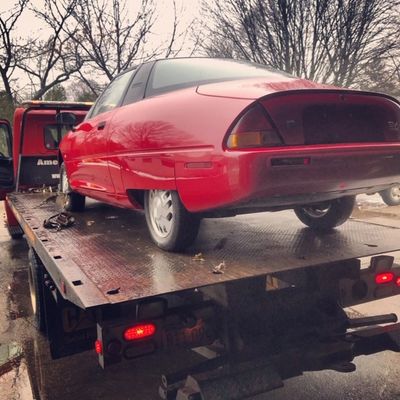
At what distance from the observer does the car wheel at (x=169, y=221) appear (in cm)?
286

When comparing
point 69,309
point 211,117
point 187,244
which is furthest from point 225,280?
point 69,309

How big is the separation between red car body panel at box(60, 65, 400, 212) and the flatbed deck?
14.1 inches

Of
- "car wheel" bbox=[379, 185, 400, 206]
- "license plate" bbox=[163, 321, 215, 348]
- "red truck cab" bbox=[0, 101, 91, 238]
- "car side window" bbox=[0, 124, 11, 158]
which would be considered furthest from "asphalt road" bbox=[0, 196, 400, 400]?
"car wheel" bbox=[379, 185, 400, 206]

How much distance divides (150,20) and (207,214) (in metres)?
12.4

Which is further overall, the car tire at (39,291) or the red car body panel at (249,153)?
the car tire at (39,291)

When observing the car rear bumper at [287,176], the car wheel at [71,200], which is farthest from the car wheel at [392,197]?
the car rear bumper at [287,176]

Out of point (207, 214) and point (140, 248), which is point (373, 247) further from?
point (140, 248)

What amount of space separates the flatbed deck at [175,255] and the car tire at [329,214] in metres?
0.09

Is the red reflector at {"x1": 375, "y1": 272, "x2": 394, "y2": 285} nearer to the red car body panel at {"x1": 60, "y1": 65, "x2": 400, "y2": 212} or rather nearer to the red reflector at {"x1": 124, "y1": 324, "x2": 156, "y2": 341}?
the red car body panel at {"x1": 60, "y1": 65, "x2": 400, "y2": 212}

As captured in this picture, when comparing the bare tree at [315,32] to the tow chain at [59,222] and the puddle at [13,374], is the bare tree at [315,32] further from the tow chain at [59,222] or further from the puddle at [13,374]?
the puddle at [13,374]

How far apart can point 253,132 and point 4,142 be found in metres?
6.81

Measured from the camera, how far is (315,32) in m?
11.9

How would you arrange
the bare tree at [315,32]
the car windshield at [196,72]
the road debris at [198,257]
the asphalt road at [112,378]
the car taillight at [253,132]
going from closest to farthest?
the car taillight at [253,132], the road debris at [198,257], the asphalt road at [112,378], the car windshield at [196,72], the bare tree at [315,32]

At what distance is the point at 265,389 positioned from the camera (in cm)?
228
